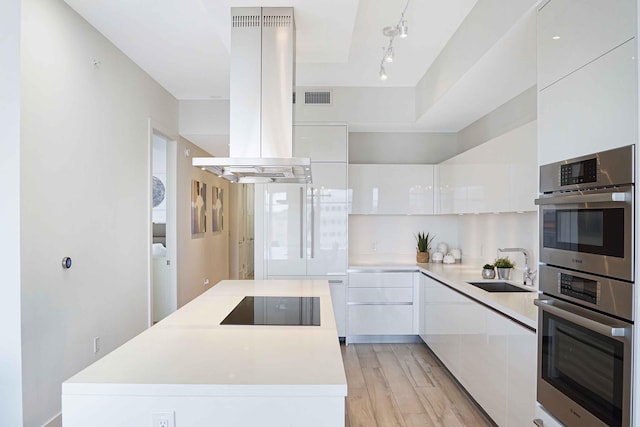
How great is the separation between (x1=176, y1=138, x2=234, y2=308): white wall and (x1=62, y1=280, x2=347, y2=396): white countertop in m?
2.94

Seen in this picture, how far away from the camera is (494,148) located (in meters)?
3.08

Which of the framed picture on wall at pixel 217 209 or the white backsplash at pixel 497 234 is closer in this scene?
the white backsplash at pixel 497 234

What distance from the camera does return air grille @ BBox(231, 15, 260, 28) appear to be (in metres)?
2.38

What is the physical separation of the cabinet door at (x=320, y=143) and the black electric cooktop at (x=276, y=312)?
6.65 ft

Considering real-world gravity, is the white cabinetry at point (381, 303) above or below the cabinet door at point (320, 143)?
below

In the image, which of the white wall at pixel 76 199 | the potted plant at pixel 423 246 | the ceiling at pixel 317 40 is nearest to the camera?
the white wall at pixel 76 199

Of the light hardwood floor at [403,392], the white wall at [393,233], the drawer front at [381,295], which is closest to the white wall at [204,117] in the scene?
the white wall at [393,233]

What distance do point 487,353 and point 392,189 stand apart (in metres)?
2.23

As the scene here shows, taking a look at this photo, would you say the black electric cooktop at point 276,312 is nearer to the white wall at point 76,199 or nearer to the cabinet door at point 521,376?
the cabinet door at point 521,376

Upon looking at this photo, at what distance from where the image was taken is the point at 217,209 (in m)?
6.59

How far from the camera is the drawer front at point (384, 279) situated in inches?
166

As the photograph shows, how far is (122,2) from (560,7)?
258 cm

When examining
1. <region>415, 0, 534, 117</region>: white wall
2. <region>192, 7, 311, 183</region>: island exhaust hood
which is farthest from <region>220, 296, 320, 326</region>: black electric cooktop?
<region>415, 0, 534, 117</region>: white wall

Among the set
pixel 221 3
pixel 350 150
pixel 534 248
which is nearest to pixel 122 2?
pixel 221 3
